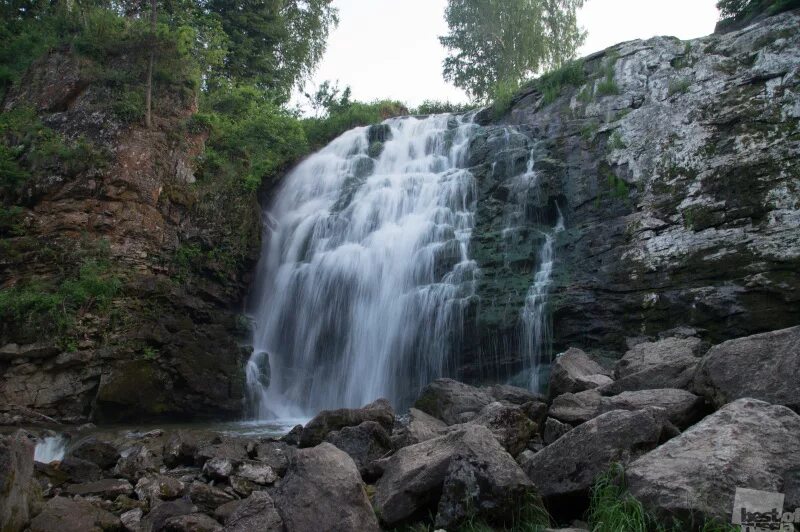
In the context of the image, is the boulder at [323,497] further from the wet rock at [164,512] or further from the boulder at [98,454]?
the boulder at [98,454]

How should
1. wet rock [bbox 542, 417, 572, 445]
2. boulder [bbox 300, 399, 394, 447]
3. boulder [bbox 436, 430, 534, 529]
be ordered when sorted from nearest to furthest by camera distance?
boulder [bbox 436, 430, 534, 529]
wet rock [bbox 542, 417, 572, 445]
boulder [bbox 300, 399, 394, 447]

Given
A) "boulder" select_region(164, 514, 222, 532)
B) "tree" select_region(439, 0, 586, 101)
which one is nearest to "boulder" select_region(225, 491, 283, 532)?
"boulder" select_region(164, 514, 222, 532)

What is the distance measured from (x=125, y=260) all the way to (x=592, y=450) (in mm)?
10590

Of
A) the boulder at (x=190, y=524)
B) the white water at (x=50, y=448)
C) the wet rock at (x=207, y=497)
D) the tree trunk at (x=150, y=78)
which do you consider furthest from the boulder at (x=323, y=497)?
the tree trunk at (x=150, y=78)

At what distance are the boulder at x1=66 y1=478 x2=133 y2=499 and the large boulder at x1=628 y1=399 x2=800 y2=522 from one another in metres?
4.45

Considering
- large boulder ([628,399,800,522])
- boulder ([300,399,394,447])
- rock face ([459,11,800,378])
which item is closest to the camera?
large boulder ([628,399,800,522])

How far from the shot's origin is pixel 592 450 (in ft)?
12.6

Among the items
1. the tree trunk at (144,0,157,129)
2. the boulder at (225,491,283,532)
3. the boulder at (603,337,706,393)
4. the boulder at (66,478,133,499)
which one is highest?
the tree trunk at (144,0,157,129)

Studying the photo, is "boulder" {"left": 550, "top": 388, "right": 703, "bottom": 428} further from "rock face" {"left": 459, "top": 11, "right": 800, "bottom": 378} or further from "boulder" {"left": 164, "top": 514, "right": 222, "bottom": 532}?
"rock face" {"left": 459, "top": 11, "right": 800, "bottom": 378}

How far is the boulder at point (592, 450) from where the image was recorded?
12.4 feet

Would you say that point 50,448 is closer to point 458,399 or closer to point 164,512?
point 164,512

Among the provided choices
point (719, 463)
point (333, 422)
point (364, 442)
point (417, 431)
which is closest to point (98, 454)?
point (333, 422)

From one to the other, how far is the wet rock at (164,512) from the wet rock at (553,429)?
10.3 ft

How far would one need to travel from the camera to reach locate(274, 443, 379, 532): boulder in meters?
3.78
